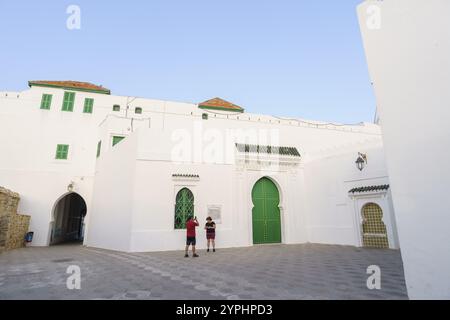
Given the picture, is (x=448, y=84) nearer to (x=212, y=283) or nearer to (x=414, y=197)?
(x=414, y=197)

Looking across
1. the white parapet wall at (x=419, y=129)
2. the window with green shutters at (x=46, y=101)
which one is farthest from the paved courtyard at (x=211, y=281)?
the window with green shutters at (x=46, y=101)

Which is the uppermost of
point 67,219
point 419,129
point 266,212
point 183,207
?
point 419,129

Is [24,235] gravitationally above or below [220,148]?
below

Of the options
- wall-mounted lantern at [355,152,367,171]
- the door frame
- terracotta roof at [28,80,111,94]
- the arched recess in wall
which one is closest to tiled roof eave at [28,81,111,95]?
terracotta roof at [28,80,111,94]

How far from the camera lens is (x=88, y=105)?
16000 mm

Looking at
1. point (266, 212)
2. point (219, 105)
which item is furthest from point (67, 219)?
point (266, 212)

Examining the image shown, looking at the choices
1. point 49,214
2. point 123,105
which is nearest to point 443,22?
point 123,105

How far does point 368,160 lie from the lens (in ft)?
37.3

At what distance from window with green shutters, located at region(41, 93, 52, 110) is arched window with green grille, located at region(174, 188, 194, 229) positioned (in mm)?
10631

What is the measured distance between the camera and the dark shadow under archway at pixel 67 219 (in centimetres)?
1614

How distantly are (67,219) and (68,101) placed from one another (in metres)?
9.29

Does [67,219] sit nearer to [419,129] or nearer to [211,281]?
[211,281]

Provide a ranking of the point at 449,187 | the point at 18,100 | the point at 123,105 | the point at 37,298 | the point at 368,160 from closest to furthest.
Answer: the point at 449,187
the point at 37,298
the point at 368,160
the point at 18,100
the point at 123,105

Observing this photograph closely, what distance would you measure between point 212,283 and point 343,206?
30.3ft
